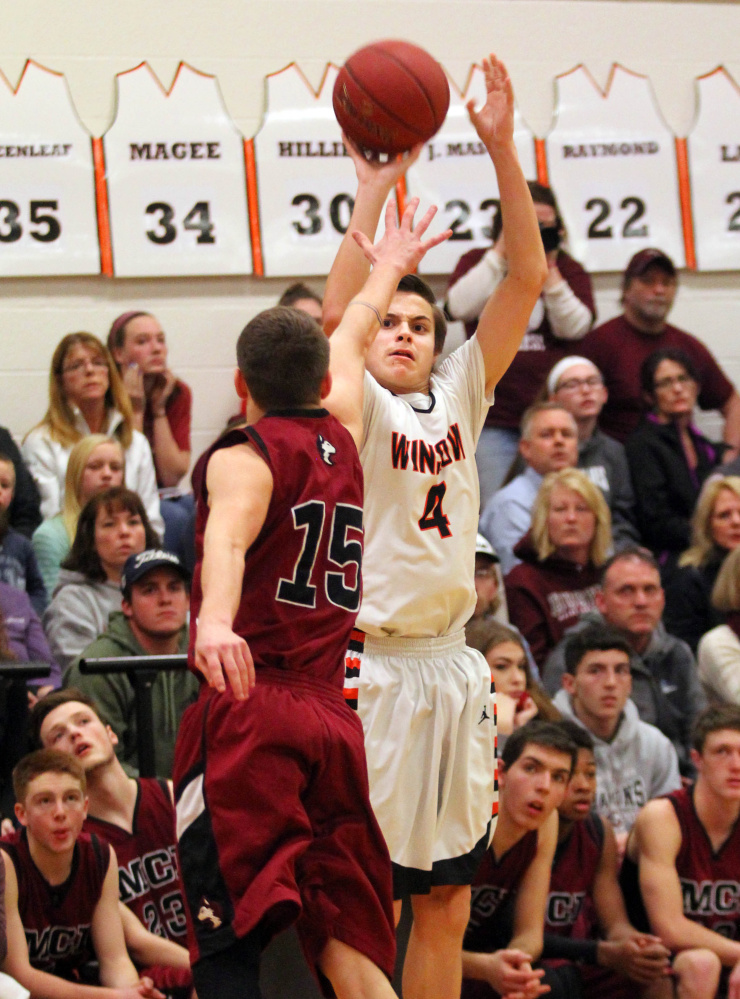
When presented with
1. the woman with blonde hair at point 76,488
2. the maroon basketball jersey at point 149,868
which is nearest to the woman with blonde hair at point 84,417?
the woman with blonde hair at point 76,488

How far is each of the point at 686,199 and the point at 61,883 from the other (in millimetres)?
6291

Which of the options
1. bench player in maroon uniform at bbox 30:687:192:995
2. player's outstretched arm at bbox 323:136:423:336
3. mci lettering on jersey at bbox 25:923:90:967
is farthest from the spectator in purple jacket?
player's outstretched arm at bbox 323:136:423:336

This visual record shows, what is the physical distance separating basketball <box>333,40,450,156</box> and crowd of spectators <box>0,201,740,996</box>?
A: 2.16 metres

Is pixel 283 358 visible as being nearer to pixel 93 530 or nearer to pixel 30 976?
pixel 30 976

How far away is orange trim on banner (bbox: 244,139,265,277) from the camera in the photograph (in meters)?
8.20

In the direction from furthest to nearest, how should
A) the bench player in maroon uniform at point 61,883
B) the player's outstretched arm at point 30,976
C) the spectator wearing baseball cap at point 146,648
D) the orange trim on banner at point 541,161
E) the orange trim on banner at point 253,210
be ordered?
the orange trim on banner at point 541,161 → the orange trim on banner at point 253,210 → the spectator wearing baseball cap at point 146,648 → the bench player in maroon uniform at point 61,883 → the player's outstretched arm at point 30,976

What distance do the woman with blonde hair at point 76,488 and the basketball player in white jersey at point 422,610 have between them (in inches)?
107

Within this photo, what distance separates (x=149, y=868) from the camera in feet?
16.0

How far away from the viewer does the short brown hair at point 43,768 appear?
4484mm

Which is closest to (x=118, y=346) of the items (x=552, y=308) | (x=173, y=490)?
(x=173, y=490)

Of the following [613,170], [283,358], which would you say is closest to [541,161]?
[613,170]

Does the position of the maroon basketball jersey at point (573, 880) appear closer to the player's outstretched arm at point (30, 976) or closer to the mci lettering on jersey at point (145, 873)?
the mci lettering on jersey at point (145, 873)

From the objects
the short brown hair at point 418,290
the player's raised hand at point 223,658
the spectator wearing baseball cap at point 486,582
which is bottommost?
the spectator wearing baseball cap at point 486,582

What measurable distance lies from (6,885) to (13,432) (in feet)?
12.6
